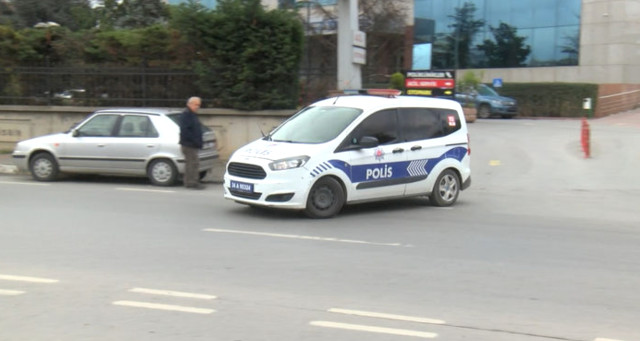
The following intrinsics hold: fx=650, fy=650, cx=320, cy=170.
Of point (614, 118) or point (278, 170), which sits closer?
point (278, 170)

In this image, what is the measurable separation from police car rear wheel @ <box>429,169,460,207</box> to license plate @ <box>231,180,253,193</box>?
3.46 metres

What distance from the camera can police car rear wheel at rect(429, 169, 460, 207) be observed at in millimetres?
11430

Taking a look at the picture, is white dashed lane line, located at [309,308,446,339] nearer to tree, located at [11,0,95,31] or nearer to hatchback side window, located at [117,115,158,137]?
hatchback side window, located at [117,115,158,137]

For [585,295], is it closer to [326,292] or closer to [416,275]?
[416,275]

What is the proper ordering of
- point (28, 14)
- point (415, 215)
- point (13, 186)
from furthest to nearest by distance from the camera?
point (28, 14) → point (13, 186) → point (415, 215)

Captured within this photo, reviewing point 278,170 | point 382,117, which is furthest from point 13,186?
point 382,117

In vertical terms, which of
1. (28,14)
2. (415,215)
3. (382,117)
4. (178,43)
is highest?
(28,14)

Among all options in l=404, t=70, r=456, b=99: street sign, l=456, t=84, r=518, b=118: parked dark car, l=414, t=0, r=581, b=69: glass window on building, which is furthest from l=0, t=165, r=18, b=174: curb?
l=414, t=0, r=581, b=69: glass window on building

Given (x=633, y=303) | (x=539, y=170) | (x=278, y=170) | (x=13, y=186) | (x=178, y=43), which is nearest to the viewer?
(x=633, y=303)

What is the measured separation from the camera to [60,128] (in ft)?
59.7

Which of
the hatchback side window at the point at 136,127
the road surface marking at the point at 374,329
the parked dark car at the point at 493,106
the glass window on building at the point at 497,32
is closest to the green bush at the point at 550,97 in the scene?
the parked dark car at the point at 493,106

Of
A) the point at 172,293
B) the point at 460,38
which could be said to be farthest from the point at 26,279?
the point at 460,38

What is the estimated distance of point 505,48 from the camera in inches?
1745

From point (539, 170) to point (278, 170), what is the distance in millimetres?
8736
